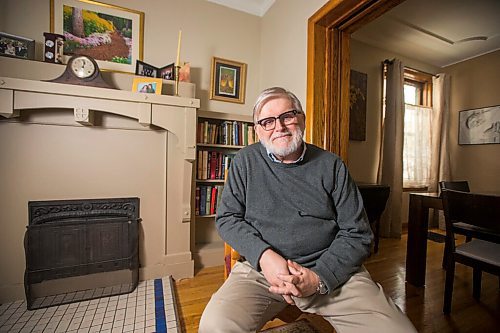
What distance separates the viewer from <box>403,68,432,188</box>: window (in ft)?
10.9

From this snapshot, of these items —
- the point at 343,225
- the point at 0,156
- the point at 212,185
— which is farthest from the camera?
the point at 212,185

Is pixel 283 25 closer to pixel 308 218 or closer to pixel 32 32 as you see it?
pixel 308 218

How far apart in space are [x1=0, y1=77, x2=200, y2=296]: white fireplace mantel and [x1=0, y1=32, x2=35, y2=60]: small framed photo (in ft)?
0.96

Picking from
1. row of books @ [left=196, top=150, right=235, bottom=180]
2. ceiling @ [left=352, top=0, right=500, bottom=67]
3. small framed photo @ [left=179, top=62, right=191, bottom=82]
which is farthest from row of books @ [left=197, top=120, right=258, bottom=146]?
ceiling @ [left=352, top=0, right=500, bottom=67]

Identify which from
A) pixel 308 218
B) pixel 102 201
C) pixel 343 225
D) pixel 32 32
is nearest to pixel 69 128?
pixel 102 201

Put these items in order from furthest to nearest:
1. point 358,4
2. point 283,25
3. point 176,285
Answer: point 283,25 → point 176,285 → point 358,4

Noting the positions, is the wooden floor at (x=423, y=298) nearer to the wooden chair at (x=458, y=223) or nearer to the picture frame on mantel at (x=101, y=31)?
the wooden chair at (x=458, y=223)

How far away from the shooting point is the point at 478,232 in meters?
1.66

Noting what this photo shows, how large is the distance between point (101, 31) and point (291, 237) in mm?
2127

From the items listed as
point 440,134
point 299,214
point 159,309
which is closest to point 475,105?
point 440,134

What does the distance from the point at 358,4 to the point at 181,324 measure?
210 centimetres

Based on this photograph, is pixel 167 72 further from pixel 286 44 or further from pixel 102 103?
pixel 286 44

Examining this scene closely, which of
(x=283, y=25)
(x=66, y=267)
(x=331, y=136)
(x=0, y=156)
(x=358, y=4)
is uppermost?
(x=283, y=25)

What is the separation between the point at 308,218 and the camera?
3.07 feet
